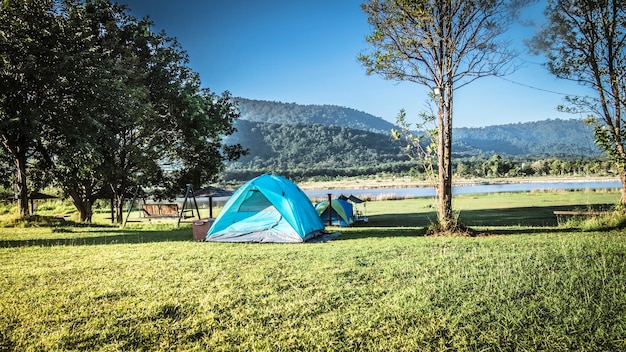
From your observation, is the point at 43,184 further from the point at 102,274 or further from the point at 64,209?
the point at 102,274

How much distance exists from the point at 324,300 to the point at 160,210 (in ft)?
47.7

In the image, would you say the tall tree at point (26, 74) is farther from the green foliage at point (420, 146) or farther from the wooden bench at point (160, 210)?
the green foliage at point (420, 146)

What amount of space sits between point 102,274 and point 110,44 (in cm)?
1593

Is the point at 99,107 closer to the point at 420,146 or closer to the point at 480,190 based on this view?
the point at 420,146

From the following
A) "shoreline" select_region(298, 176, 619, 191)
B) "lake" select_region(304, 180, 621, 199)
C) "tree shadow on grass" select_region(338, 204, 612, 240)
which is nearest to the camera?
"tree shadow on grass" select_region(338, 204, 612, 240)

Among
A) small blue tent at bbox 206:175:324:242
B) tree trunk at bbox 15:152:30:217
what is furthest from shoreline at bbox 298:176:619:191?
small blue tent at bbox 206:175:324:242

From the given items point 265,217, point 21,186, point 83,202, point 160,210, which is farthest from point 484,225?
point 83,202

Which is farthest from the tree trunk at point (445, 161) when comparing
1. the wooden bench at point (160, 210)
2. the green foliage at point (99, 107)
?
the green foliage at point (99, 107)

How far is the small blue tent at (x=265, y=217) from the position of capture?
1165 centimetres

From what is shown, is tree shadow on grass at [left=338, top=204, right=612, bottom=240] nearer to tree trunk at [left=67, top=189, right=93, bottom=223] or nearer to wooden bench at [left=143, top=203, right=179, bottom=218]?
wooden bench at [left=143, top=203, right=179, bottom=218]

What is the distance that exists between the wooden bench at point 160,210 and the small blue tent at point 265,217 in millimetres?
5892

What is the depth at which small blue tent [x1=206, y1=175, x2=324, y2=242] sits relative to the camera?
11.6m

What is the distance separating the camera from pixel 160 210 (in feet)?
58.5

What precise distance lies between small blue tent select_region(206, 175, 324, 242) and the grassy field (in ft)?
9.92
